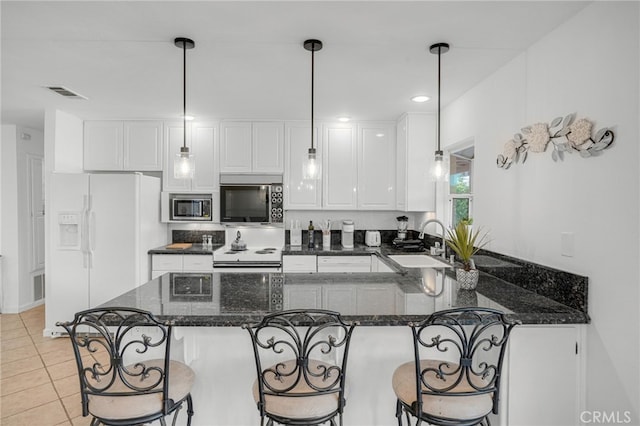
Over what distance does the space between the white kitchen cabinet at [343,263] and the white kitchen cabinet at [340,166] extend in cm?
75

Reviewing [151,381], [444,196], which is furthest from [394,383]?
[444,196]

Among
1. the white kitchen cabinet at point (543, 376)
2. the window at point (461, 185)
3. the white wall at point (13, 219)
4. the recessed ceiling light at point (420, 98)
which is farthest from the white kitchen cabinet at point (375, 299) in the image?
the white wall at point (13, 219)

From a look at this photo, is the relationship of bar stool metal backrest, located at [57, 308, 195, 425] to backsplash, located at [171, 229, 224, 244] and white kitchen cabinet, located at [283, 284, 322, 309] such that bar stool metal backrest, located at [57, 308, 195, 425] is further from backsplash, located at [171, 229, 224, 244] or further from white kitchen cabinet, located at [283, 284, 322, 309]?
backsplash, located at [171, 229, 224, 244]

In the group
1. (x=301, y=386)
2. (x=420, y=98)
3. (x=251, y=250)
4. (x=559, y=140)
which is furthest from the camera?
(x=251, y=250)

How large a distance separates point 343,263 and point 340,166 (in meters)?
1.20

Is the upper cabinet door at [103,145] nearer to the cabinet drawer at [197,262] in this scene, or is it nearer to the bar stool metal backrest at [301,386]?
the cabinet drawer at [197,262]

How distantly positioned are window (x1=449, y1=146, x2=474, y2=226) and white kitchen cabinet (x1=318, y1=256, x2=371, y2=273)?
1.03 m

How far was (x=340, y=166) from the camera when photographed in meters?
4.41

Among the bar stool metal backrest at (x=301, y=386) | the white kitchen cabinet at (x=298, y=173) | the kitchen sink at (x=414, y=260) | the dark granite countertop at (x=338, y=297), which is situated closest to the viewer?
the bar stool metal backrest at (x=301, y=386)

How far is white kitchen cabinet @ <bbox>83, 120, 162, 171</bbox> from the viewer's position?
4.29 metres

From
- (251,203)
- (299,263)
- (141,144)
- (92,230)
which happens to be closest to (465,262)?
(299,263)

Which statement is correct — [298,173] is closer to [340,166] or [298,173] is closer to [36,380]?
[340,166]

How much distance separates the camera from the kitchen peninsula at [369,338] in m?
1.76

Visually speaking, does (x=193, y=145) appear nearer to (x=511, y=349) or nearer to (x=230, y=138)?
(x=230, y=138)
